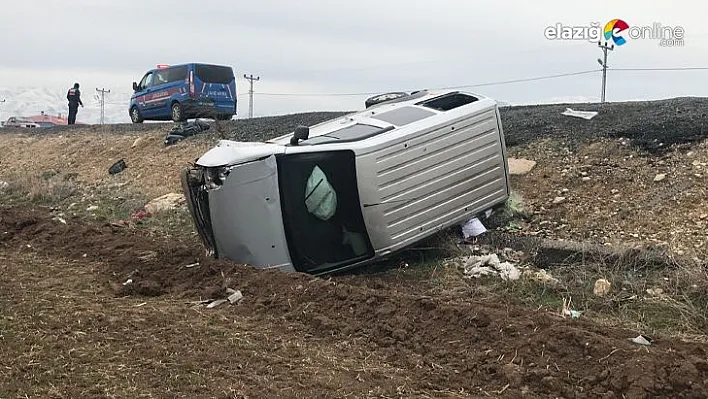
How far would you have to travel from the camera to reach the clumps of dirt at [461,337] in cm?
374

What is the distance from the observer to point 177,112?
1944cm

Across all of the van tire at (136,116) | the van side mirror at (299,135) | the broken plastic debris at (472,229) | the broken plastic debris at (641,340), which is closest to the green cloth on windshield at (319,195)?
the van side mirror at (299,135)

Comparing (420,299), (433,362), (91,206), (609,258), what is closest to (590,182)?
(609,258)

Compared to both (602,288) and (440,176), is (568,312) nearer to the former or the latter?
(602,288)

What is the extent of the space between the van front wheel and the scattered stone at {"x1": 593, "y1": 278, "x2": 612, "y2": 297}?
1554 cm

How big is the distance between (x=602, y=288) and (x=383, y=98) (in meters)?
4.55

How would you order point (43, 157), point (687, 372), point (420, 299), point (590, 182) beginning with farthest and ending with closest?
point (43, 157)
point (590, 182)
point (420, 299)
point (687, 372)

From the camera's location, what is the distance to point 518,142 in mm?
10992

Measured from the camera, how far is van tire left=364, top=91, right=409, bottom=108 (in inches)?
357

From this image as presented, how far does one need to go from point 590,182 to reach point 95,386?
7.13m

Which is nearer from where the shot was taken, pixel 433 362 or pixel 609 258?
pixel 433 362

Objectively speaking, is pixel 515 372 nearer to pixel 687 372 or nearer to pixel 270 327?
pixel 687 372

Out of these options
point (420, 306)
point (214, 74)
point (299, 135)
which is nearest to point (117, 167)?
point (214, 74)

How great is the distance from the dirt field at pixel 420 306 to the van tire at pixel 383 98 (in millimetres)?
2116
